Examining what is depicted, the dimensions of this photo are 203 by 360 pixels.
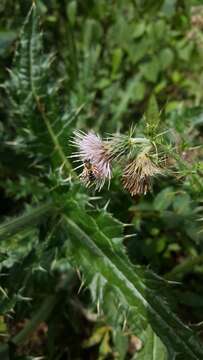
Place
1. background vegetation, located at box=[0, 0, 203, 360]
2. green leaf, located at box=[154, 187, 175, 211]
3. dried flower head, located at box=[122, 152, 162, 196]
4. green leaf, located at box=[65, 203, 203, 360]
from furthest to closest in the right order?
green leaf, located at box=[154, 187, 175, 211] → background vegetation, located at box=[0, 0, 203, 360] → green leaf, located at box=[65, 203, 203, 360] → dried flower head, located at box=[122, 152, 162, 196]

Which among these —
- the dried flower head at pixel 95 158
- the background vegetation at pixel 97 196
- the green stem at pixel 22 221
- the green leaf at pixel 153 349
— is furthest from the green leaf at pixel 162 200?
the dried flower head at pixel 95 158

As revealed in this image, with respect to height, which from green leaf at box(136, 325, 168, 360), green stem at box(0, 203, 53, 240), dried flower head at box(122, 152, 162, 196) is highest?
dried flower head at box(122, 152, 162, 196)

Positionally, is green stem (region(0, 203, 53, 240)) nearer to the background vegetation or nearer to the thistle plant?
the background vegetation

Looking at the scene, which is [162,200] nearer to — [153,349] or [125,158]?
[153,349]

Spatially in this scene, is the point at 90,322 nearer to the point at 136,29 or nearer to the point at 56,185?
the point at 56,185

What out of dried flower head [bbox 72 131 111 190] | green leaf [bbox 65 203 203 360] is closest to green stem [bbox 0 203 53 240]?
green leaf [bbox 65 203 203 360]

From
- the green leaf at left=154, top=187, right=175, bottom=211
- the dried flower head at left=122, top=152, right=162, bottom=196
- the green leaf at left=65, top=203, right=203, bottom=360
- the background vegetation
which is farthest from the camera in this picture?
the green leaf at left=154, top=187, right=175, bottom=211

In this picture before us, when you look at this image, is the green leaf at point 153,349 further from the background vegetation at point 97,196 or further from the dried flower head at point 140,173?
the dried flower head at point 140,173

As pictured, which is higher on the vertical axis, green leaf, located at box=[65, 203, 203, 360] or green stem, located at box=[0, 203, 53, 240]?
green stem, located at box=[0, 203, 53, 240]
